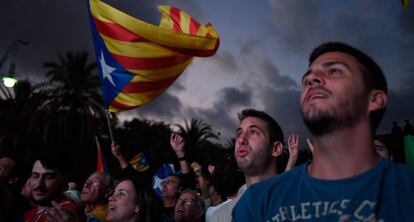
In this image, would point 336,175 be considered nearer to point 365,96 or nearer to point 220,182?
point 365,96

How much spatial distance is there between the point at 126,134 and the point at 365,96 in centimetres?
3819

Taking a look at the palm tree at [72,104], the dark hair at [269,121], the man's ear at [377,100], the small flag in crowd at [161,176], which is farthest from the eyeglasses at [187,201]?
the palm tree at [72,104]

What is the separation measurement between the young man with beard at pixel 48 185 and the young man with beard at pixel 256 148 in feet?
5.70

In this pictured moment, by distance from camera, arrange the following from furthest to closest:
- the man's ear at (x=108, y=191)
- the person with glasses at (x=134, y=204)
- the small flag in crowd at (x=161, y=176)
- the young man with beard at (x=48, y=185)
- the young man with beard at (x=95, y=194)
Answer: the small flag in crowd at (x=161, y=176) → the man's ear at (x=108, y=191) → the young man with beard at (x=95, y=194) → the young man with beard at (x=48, y=185) → the person with glasses at (x=134, y=204)

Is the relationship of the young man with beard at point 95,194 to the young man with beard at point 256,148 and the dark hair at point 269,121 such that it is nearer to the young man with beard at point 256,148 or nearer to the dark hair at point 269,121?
the young man with beard at point 256,148

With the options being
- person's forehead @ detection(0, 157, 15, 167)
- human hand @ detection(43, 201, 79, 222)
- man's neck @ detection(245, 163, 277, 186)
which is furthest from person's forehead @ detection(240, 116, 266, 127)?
person's forehead @ detection(0, 157, 15, 167)

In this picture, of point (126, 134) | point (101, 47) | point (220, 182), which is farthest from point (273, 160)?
point (126, 134)

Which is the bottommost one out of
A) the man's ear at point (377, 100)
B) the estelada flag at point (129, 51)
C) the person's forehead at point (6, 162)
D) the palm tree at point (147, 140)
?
the man's ear at point (377, 100)

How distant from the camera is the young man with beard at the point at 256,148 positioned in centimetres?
305

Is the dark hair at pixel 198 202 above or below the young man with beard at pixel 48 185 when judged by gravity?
below

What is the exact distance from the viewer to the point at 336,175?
1.67 metres

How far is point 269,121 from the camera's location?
333 centimetres

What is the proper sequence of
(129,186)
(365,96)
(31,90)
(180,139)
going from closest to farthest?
1. (365,96)
2. (129,186)
3. (180,139)
4. (31,90)

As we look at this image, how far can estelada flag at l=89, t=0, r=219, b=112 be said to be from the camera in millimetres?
5637
